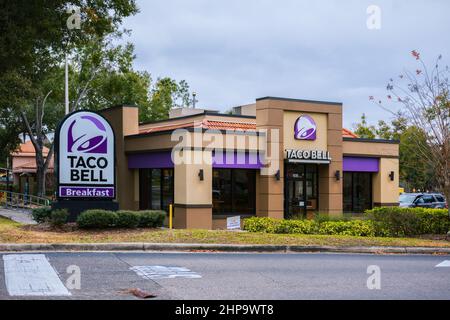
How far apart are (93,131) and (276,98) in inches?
437

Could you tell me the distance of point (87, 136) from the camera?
17.3 meters

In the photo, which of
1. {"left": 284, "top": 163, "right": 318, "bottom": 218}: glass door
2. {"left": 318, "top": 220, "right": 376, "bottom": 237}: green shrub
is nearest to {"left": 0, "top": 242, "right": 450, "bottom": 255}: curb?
{"left": 318, "top": 220, "right": 376, "bottom": 237}: green shrub

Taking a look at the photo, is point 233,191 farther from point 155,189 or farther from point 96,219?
point 96,219

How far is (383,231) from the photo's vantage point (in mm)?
18828

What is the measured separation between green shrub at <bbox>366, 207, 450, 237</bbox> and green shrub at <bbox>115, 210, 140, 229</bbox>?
777 cm

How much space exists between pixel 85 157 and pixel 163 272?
26.2ft

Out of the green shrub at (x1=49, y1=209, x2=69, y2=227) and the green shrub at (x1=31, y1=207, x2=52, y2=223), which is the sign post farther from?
the green shrub at (x1=49, y1=209, x2=69, y2=227)

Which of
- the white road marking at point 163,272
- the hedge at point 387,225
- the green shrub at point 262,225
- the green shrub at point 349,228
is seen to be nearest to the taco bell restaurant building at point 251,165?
the green shrub at point 262,225

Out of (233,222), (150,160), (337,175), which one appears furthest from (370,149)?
(233,222)

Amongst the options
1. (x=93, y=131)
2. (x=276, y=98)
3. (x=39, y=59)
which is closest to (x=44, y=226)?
(x=93, y=131)

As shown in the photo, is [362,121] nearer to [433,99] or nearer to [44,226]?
[433,99]

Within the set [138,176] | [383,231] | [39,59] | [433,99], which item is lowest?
[383,231]

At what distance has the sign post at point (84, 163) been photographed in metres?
16.9

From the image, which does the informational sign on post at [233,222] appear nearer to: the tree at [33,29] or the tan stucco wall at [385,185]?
the tree at [33,29]
